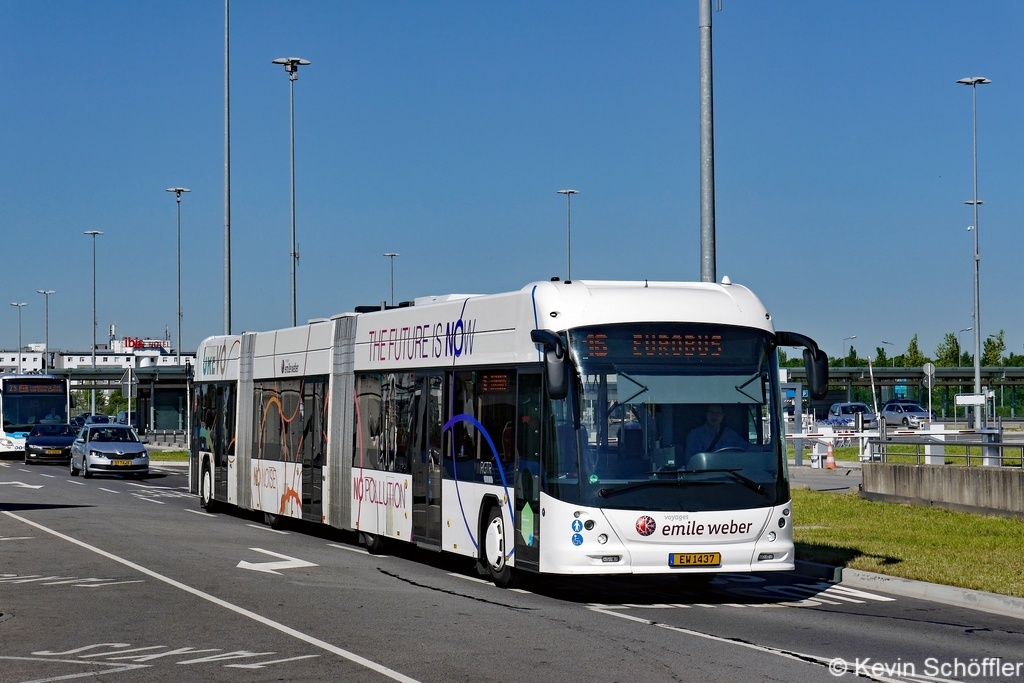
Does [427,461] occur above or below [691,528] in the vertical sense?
above

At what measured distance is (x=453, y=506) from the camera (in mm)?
15547

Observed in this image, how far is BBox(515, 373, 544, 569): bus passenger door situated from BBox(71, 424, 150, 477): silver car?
27.9 metres

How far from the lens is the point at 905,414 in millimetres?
71688

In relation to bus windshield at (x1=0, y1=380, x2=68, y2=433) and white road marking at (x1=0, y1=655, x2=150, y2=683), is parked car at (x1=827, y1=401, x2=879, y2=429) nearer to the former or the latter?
bus windshield at (x1=0, y1=380, x2=68, y2=433)

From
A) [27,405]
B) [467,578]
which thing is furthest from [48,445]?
[467,578]

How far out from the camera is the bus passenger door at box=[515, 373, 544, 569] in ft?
43.9

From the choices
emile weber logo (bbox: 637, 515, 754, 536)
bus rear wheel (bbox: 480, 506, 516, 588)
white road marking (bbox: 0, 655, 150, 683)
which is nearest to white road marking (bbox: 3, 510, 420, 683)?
white road marking (bbox: 0, 655, 150, 683)

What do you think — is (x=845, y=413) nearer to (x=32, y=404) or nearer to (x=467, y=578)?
(x=32, y=404)

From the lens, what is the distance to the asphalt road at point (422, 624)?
953 cm

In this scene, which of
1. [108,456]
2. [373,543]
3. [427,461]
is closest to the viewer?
[427,461]

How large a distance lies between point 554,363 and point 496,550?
2.77 meters

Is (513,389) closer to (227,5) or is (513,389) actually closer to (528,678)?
(528,678)

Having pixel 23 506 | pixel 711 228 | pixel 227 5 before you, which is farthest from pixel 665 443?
pixel 227 5

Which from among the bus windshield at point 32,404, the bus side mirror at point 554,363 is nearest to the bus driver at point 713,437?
the bus side mirror at point 554,363
